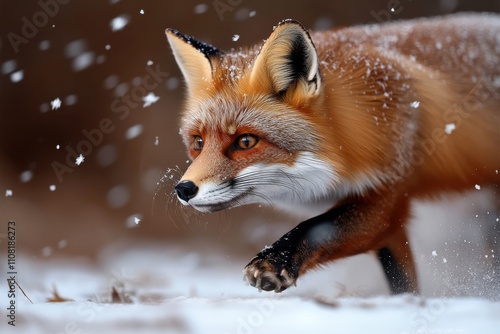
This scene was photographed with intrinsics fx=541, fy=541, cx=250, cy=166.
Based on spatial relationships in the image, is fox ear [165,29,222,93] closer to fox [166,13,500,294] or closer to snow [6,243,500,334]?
fox [166,13,500,294]

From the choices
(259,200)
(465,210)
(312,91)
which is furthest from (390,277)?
(312,91)

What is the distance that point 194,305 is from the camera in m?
1.93

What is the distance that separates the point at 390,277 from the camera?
2170mm

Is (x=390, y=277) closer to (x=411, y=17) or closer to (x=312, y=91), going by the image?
(x=312, y=91)

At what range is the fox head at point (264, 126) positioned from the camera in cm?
172

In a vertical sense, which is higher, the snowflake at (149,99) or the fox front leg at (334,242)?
the snowflake at (149,99)

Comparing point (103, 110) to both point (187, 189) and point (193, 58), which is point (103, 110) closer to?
point (193, 58)

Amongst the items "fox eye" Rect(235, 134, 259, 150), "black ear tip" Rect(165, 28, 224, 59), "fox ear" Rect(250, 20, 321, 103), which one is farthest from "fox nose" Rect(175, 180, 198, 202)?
A: "black ear tip" Rect(165, 28, 224, 59)

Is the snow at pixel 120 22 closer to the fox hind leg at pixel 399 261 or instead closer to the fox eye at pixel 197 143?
the fox eye at pixel 197 143

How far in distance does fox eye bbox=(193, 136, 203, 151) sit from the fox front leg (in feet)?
1.36

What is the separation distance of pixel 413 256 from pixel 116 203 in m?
1.25

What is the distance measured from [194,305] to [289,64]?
0.91m

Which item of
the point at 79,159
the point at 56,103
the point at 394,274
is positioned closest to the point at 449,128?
the point at 394,274

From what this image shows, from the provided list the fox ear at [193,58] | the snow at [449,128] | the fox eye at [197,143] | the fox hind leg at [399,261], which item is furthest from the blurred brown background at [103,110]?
the snow at [449,128]
